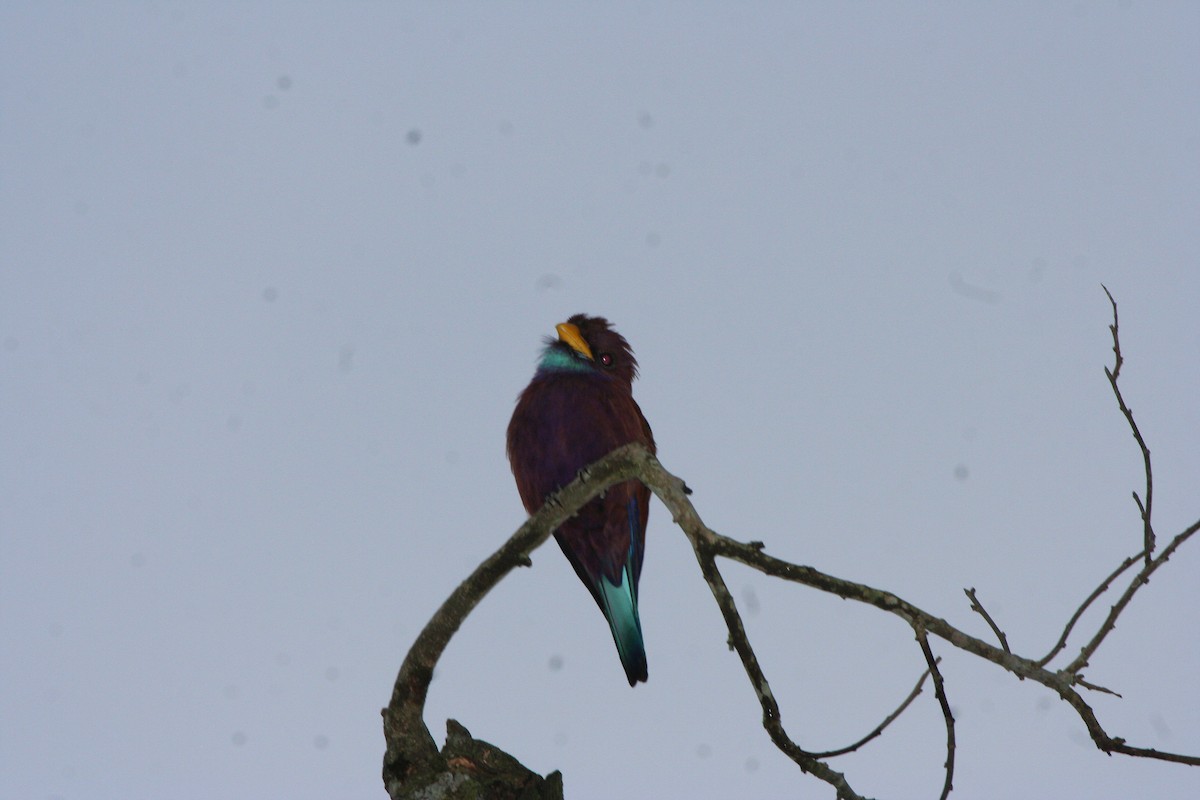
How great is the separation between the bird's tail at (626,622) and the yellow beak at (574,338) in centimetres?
104

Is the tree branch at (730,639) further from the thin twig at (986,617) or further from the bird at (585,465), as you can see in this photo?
the bird at (585,465)

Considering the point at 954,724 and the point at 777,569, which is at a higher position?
the point at 777,569

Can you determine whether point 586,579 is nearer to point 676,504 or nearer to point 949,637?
point 676,504

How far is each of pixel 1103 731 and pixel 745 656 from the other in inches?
34.4

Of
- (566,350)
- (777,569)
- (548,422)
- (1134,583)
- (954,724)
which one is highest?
(566,350)

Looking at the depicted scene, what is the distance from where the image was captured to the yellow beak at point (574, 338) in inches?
205

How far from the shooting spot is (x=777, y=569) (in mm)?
2936

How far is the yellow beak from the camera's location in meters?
5.21

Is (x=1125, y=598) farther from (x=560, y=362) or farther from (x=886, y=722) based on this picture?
(x=560, y=362)

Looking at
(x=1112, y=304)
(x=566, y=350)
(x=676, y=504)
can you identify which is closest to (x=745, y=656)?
(x=676, y=504)

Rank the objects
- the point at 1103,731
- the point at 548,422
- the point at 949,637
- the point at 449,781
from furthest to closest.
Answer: the point at 548,422
the point at 449,781
the point at 949,637
the point at 1103,731

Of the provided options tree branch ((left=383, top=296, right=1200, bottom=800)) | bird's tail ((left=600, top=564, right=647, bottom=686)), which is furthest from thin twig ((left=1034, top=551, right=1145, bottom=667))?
bird's tail ((left=600, top=564, right=647, bottom=686))

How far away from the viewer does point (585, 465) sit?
15.5ft

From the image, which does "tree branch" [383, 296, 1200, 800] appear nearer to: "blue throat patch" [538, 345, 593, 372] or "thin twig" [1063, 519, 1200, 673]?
"thin twig" [1063, 519, 1200, 673]
